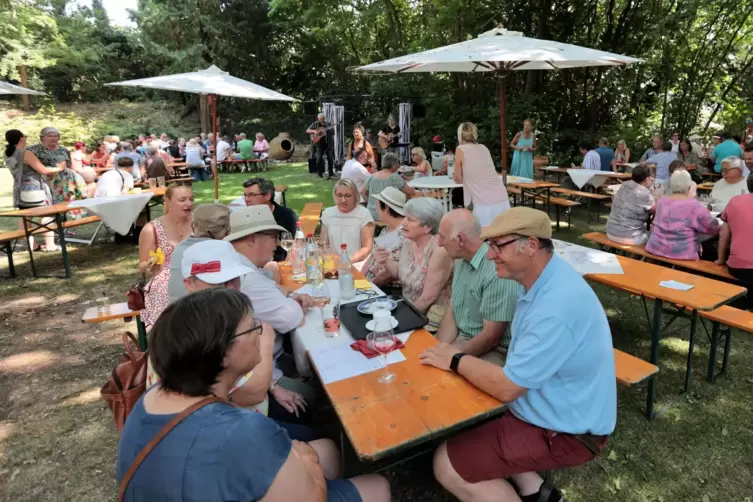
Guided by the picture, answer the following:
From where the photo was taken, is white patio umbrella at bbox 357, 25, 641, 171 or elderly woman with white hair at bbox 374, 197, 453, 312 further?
white patio umbrella at bbox 357, 25, 641, 171

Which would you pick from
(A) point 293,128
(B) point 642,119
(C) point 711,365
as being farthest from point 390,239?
(A) point 293,128

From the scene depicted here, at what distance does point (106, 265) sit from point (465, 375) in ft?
21.1

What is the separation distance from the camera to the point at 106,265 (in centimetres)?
679

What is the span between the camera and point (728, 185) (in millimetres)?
5734

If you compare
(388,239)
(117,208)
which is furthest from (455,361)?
(117,208)

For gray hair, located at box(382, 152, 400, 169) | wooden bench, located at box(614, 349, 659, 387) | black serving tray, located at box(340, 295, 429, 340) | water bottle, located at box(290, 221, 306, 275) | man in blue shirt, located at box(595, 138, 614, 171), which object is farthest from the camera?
man in blue shirt, located at box(595, 138, 614, 171)

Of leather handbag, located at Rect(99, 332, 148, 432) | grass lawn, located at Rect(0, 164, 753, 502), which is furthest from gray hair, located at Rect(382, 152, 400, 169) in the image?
leather handbag, located at Rect(99, 332, 148, 432)

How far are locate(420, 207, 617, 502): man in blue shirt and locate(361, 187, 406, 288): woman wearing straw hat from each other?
1727 millimetres

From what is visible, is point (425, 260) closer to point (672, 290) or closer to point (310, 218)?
point (672, 290)

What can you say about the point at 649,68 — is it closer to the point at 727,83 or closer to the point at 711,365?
the point at 727,83

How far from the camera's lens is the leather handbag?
206 cm

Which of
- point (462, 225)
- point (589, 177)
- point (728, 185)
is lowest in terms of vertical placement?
point (589, 177)

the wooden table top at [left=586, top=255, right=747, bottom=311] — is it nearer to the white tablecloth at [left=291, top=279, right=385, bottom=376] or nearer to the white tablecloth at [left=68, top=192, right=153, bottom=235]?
the white tablecloth at [left=291, top=279, right=385, bottom=376]

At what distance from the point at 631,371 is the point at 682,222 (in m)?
2.49
